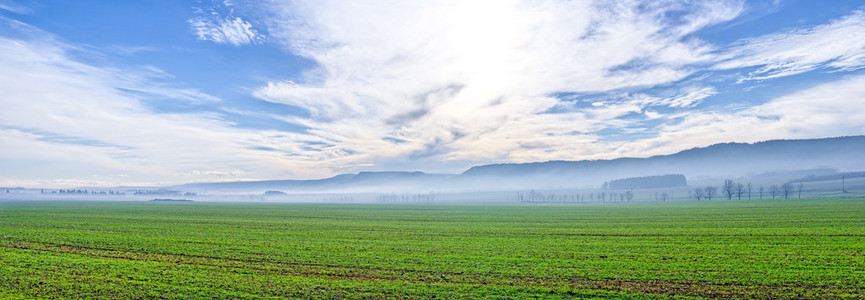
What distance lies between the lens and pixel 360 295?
741 inches

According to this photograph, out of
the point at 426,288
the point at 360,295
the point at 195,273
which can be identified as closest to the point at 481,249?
the point at 426,288

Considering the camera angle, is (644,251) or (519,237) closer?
(644,251)

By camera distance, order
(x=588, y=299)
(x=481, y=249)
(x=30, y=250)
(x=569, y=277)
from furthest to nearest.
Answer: (x=481, y=249), (x=30, y=250), (x=569, y=277), (x=588, y=299)

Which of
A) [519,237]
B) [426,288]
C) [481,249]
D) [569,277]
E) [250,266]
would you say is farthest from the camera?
[519,237]

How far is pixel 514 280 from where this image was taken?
21609 mm

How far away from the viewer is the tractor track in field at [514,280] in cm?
1884

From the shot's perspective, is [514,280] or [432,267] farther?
[432,267]

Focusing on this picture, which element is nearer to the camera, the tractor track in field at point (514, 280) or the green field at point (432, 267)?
the tractor track in field at point (514, 280)

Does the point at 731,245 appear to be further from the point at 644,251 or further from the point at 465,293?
the point at 465,293

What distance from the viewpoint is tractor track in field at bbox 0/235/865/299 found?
18.8 m

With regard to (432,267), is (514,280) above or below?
below

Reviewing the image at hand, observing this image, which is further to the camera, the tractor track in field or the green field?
the green field

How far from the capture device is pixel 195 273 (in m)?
22.9

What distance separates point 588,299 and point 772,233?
3368 cm
